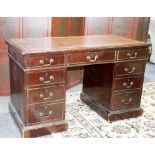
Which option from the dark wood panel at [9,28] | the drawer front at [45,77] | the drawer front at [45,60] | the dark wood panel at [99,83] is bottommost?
the dark wood panel at [99,83]

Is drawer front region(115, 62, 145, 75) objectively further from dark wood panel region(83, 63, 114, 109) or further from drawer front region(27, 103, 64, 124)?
drawer front region(27, 103, 64, 124)

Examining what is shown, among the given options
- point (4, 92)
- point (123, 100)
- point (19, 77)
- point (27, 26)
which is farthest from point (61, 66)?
point (4, 92)

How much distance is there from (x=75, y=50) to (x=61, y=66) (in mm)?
192

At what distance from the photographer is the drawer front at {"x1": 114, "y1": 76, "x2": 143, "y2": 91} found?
2.75 metres

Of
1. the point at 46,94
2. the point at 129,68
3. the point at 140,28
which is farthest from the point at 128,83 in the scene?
the point at 140,28

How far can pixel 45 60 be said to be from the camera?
227cm

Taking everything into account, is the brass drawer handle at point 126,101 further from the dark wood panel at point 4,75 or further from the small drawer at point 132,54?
the dark wood panel at point 4,75

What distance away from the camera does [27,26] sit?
3.19m

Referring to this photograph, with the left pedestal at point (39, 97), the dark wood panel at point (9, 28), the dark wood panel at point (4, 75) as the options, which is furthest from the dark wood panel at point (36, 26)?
the left pedestal at point (39, 97)

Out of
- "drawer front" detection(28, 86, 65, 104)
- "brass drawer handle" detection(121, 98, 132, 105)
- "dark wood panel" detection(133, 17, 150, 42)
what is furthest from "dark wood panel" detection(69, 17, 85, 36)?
"drawer front" detection(28, 86, 65, 104)

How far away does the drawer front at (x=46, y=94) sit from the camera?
7.67ft

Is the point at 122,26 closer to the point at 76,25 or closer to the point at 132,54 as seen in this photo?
the point at 76,25
